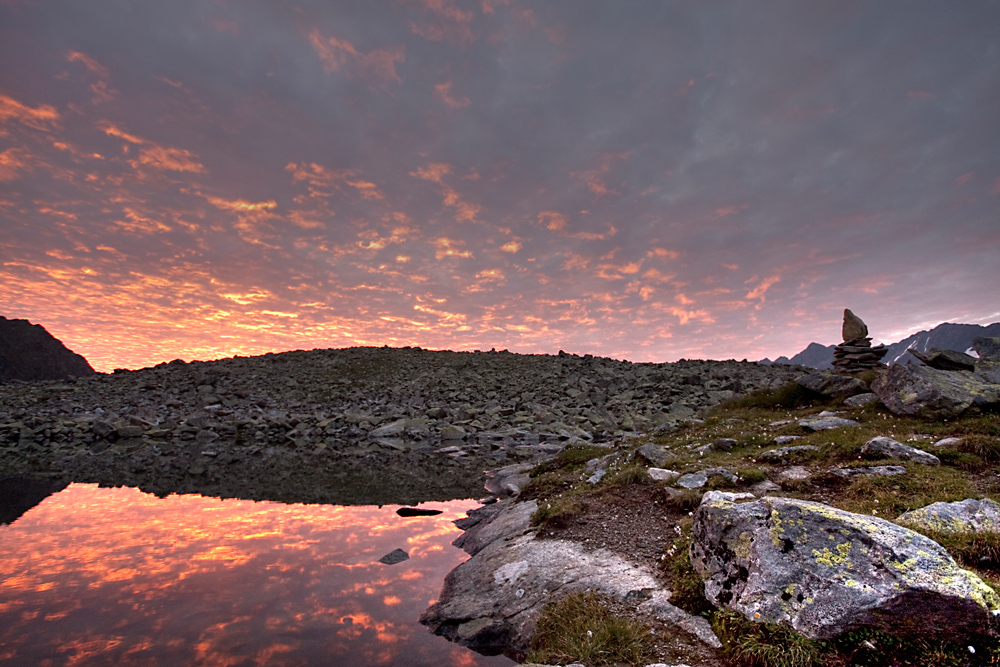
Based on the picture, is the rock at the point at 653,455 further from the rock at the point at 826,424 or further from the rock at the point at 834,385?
the rock at the point at 834,385

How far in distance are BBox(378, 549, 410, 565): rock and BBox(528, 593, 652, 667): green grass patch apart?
17.2 ft

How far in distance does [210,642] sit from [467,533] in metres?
7.41

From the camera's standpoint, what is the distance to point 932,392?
Answer: 51.1 ft

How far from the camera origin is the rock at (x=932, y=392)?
48.8ft

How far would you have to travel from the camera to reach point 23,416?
36875 millimetres

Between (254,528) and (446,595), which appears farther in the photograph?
(254,528)

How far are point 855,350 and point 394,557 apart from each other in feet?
96.0

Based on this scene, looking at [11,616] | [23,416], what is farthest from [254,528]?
[23,416]

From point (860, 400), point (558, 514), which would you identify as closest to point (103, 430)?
point (558, 514)

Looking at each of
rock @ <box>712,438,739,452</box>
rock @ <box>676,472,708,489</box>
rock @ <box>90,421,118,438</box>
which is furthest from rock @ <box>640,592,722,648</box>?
rock @ <box>90,421,118,438</box>

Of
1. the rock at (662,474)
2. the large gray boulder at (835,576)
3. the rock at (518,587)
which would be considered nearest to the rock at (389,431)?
the rock at (662,474)

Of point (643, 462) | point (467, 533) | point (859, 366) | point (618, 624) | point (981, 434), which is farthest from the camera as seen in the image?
point (859, 366)

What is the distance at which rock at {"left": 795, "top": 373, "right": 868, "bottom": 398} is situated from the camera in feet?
69.2

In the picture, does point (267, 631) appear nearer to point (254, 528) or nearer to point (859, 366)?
point (254, 528)
